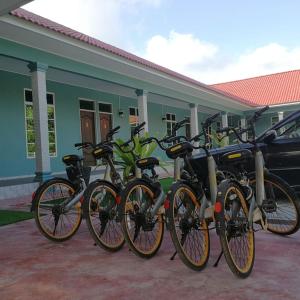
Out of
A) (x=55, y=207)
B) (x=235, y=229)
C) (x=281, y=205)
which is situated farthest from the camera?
(x=55, y=207)

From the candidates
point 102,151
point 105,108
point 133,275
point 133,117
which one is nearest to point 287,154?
point 102,151

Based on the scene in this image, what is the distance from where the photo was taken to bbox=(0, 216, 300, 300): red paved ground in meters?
2.68

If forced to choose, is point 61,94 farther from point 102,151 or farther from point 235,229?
point 235,229

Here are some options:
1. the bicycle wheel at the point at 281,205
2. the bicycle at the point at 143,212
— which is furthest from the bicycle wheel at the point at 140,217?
the bicycle wheel at the point at 281,205

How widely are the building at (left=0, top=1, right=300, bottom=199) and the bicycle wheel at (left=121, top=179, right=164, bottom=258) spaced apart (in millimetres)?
4826

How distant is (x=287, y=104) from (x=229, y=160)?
2006cm

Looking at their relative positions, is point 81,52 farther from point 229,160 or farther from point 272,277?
point 272,277

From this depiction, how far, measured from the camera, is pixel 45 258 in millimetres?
3678

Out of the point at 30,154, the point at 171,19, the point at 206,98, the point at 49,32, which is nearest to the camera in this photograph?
the point at 49,32

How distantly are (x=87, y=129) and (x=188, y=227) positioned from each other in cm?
1068

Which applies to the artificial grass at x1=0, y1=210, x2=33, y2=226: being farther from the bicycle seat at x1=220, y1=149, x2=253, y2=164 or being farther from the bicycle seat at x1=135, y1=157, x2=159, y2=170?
the bicycle seat at x1=220, y1=149, x2=253, y2=164

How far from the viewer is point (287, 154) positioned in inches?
229

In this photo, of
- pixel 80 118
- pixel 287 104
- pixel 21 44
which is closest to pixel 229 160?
pixel 21 44

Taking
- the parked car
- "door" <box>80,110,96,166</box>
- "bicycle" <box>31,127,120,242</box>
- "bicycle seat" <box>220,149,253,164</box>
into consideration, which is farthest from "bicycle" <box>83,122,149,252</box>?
"door" <box>80,110,96,166</box>
